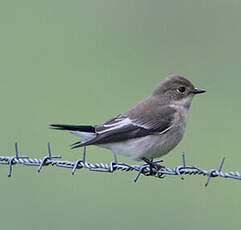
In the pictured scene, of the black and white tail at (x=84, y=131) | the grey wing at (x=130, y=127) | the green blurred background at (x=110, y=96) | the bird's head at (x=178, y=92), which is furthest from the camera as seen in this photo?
the green blurred background at (x=110, y=96)

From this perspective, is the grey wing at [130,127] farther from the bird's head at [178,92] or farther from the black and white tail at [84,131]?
the bird's head at [178,92]

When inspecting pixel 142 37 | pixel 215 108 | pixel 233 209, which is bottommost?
pixel 233 209

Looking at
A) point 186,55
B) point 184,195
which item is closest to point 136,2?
point 186,55

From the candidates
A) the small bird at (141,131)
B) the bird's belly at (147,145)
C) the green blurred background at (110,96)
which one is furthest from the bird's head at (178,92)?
the green blurred background at (110,96)

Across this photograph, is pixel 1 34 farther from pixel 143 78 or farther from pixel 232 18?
pixel 232 18

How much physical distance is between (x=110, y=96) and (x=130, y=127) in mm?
4496

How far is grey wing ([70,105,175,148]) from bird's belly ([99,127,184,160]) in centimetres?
5

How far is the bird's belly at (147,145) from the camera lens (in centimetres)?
680

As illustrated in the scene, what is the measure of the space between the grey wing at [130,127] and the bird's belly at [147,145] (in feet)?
0.17

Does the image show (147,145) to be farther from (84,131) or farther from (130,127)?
(84,131)

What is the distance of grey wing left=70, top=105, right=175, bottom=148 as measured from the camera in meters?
6.72

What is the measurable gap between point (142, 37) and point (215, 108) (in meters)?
2.84

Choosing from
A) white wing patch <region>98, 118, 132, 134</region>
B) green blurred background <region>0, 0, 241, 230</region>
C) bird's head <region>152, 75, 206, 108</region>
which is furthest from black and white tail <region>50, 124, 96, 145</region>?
green blurred background <region>0, 0, 241, 230</region>

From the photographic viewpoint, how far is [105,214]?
8.23 m
